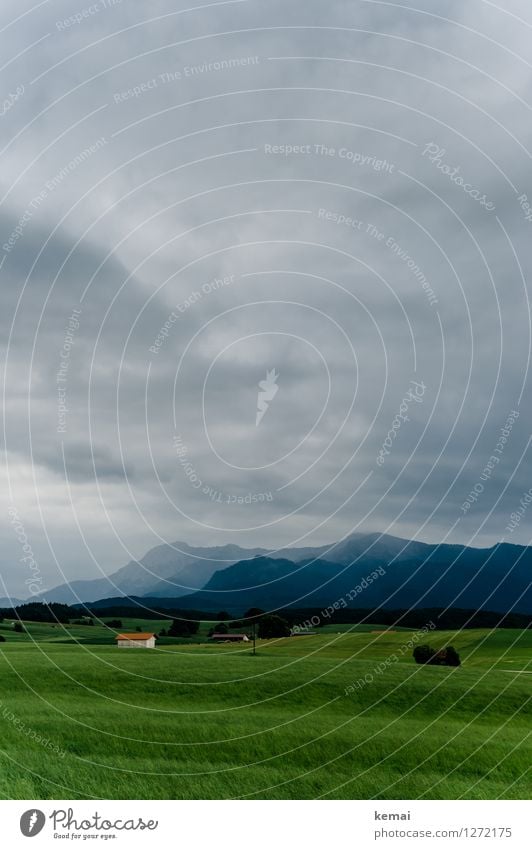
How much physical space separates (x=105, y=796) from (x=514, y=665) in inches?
1706

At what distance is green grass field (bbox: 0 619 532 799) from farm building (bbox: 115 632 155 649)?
786 centimetres

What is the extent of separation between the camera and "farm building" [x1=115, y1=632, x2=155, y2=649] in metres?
63.7

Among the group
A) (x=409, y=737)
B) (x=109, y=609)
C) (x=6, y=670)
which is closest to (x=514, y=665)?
(x=409, y=737)

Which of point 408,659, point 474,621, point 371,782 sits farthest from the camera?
point 474,621

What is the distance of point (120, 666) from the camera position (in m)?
48.8

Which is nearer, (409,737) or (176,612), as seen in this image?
(409,737)

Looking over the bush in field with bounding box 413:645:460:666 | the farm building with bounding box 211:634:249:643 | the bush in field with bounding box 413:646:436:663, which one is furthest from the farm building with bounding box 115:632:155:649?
the bush in field with bounding box 413:645:460:666

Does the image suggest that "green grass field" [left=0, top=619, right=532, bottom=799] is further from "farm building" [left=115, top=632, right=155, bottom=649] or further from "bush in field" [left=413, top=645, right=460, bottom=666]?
"farm building" [left=115, top=632, right=155, bottom=649]

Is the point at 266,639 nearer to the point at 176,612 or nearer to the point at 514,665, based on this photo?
the point at 514,665

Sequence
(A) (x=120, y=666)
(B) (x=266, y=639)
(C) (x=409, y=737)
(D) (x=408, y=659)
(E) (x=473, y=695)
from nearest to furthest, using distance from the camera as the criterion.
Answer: (C) (x=409, y=737) → (E) (x=473, y=695) → (A) (x=120, y=666) → (D) (x=408, y=659) → (B) (x=266, y=639)
